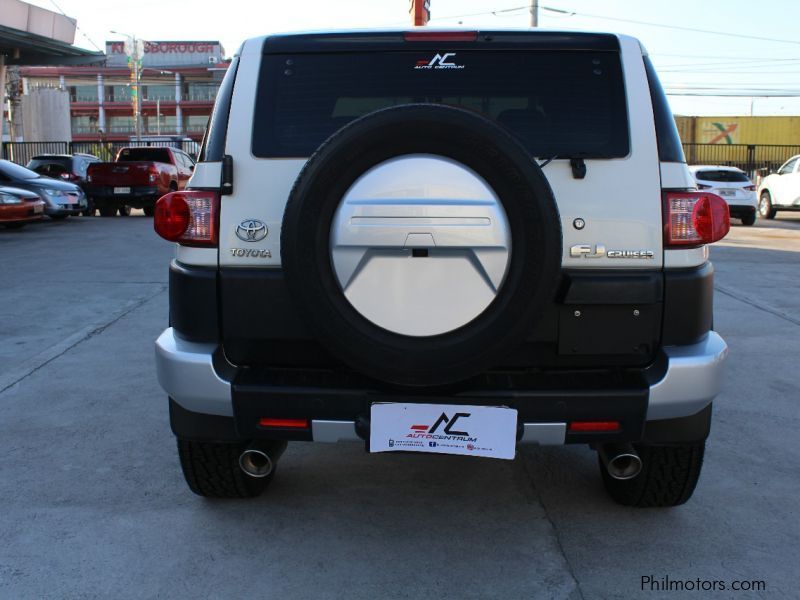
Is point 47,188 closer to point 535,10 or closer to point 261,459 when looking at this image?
point 261,459

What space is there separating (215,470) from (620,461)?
62.7 inches

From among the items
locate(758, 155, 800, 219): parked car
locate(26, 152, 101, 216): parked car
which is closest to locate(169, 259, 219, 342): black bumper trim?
locate(26, 152, 101, 216): parked car

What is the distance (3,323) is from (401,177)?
5.91m

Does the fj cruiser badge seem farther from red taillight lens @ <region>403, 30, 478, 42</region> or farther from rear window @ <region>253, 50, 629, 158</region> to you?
red taillight lens @ <region>403, 30, 478, 42</region>

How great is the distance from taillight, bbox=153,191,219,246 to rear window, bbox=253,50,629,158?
251 mm

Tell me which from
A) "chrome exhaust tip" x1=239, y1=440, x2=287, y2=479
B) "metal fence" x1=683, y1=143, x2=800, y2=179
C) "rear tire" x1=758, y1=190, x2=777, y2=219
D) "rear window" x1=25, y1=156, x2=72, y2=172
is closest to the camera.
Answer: "chrome exhaust tip" x1=239, y1=440, x2=287, y2=479

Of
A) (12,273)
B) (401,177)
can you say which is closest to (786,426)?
(401,177)

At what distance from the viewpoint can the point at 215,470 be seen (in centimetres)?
345

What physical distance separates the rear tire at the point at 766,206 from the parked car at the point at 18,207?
1812 centimetres

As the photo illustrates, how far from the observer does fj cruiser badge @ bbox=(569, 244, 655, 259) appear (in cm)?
292

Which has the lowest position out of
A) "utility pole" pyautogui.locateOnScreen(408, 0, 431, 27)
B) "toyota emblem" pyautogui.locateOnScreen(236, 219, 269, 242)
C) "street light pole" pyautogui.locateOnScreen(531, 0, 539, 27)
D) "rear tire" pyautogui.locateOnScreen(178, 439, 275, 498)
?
"rear tire" pyautogui.locateOnScreen(178, 439, 275, 498)

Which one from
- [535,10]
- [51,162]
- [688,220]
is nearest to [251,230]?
[688,220]

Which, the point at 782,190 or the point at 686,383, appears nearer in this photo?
the point at 686,383

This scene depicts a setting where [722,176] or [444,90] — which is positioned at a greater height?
[444,90]
